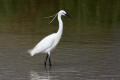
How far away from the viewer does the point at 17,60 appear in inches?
445

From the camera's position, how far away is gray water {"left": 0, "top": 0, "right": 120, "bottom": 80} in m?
10.1

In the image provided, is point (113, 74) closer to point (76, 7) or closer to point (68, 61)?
point (68, 61)

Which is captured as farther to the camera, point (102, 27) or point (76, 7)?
point (76, 7)

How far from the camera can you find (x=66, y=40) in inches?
557

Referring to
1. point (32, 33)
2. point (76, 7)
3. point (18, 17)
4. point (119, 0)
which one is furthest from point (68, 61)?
point (119, 0)

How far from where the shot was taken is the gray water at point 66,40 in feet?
33.2

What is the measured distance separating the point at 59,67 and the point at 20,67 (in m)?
0.87

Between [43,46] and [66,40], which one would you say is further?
[66,40]

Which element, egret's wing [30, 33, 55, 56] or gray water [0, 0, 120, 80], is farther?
egret's wing [30, 33, 55, 56]

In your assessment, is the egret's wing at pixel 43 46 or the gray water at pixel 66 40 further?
the egret's wing at pixel 43 46

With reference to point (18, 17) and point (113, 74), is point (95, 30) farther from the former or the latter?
point (113, 74)

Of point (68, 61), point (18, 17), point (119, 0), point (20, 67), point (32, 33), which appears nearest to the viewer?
point (20, 67)

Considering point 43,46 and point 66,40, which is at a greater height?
point 43,46

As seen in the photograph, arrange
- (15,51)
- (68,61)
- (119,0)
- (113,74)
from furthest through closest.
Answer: (119,0)
(15,51)
(68,61)
(113,74)
